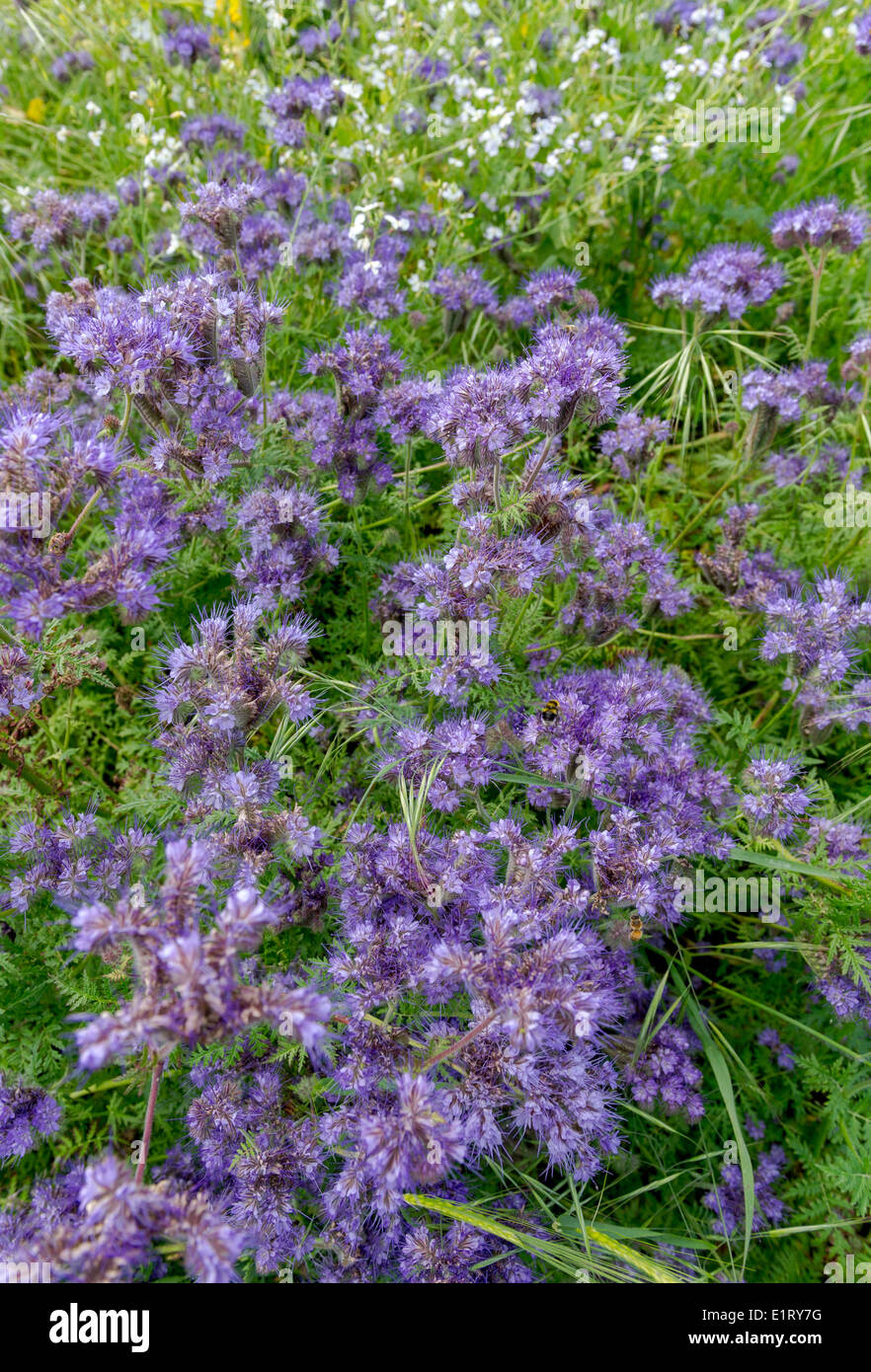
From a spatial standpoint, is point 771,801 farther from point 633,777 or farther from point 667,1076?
point 667,1076

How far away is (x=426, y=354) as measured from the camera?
4336 mm

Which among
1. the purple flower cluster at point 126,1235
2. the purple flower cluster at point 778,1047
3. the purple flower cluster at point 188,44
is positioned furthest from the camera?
the purple flower cluster at point 188,44

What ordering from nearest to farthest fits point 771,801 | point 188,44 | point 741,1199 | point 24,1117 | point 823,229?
point 24,1117, point 771,801, point 741,1199, point 823,229, point 188,44
